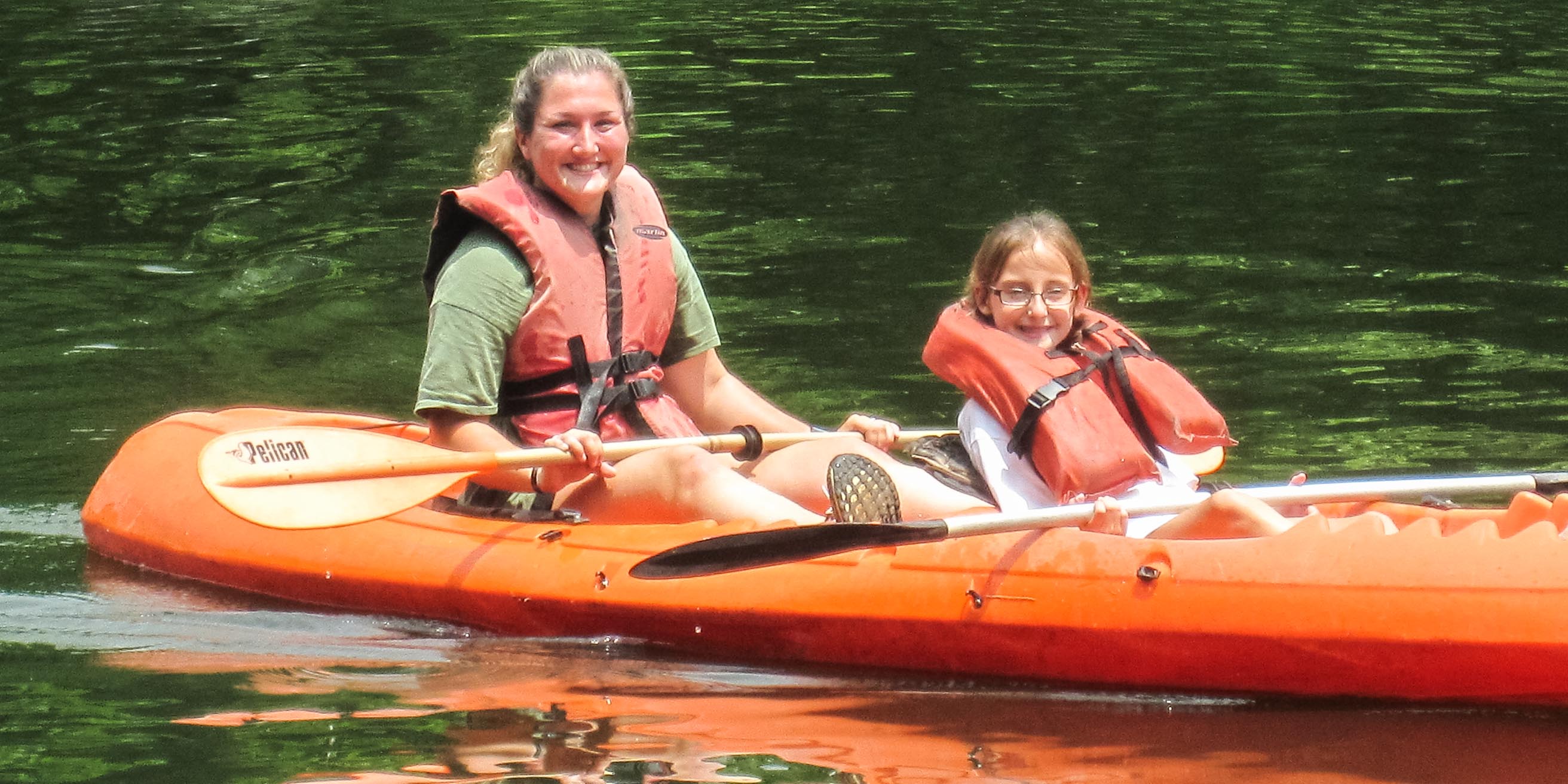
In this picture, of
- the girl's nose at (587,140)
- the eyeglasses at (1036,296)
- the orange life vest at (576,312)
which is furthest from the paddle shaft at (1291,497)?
the girl's nose at (587,140)

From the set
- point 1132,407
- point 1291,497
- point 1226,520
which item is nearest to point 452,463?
point 1132,407

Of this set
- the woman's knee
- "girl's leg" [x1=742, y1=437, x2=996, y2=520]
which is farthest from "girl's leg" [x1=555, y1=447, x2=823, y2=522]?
"girl's leg" [x1=742, y1=437, x2=996, y2=520]

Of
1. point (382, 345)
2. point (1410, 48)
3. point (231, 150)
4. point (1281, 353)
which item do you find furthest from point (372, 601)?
point (1410, 48)

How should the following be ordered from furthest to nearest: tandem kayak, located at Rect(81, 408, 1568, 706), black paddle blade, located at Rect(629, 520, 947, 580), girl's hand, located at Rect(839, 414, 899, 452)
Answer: girl's hand, located at Rect(839, 414, 899, 452), black paddle blade, located at Rect(629, 520, 947, 580), tandem kayak, located at Rect(81, 408, 1568, 706)

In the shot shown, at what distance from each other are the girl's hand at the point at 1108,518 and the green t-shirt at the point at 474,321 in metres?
1.40

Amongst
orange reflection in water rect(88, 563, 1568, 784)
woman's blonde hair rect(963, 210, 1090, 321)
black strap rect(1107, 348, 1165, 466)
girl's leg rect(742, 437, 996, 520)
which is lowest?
orange reflection in water rect(88, 563, 1568, 784)

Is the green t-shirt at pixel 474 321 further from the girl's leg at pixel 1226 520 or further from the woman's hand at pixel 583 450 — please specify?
the girl's leg at pixel 1226 520

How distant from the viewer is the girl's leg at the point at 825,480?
15.7ft

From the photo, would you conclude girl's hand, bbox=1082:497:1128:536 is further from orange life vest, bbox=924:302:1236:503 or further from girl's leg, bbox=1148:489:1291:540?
orange life vest, bbox=924:302:1236:503

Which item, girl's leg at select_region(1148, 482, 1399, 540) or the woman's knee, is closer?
girl's leg at select_region(1148, 482, 1399, 540)

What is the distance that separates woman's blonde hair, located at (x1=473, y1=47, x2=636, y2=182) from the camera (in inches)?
184

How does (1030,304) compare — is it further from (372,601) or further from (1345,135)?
(1345,135)

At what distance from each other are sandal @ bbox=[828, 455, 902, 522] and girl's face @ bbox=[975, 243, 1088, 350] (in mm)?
590

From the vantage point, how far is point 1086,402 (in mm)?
4633
